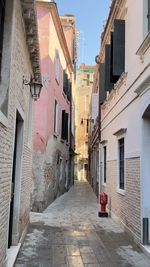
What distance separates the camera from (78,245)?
6.60m

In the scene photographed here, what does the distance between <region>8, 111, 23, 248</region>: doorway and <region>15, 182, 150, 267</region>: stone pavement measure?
0.39 meters

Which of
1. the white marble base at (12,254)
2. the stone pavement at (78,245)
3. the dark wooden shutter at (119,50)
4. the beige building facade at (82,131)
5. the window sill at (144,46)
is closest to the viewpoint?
the white marble base at (12,254)

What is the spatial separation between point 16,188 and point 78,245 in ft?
5.94

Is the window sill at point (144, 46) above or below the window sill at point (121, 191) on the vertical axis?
above

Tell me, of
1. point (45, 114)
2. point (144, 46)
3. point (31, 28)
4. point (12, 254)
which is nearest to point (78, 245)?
point (12, 254)

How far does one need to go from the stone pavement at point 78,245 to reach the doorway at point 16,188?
39 centimetres

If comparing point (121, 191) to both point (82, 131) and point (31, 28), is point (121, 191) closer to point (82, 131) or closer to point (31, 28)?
point (31, 28)

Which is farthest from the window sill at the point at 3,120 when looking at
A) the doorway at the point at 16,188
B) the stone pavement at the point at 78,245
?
the stone pavement at the point at 78,245

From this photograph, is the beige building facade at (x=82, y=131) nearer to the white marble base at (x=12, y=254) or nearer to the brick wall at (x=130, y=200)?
the brick wall at (x=130, y=200)

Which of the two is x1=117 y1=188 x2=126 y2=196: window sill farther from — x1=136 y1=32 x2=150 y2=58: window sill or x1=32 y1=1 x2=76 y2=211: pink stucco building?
x1=136 y1=32 x2=150 y2=58: window sill

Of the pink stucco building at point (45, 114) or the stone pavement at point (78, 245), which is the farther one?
the pink stucco building at point (45, 114)

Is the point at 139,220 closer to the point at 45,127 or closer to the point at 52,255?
the point at 52,255

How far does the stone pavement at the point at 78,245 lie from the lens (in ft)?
18.0

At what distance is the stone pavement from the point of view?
5.47 metres
